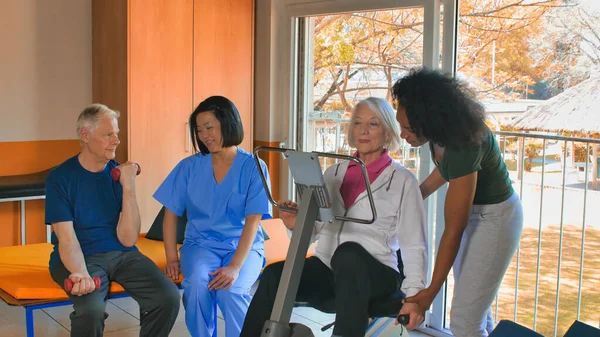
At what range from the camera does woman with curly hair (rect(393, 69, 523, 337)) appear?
7.55ft

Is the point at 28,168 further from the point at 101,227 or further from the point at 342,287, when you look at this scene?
the point at 342,287

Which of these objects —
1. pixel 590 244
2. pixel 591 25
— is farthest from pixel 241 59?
pixel 590 244

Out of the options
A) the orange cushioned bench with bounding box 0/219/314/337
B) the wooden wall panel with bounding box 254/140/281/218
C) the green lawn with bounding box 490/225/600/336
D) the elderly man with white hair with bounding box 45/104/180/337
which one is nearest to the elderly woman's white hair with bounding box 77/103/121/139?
the elderly man with white hair with bounding box 45/104/180/337

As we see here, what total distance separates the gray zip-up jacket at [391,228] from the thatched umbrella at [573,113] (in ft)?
4.58

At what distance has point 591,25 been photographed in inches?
138

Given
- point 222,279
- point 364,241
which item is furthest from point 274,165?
point 364,241

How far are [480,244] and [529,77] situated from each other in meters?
1.60

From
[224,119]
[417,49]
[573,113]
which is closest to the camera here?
[224,119]

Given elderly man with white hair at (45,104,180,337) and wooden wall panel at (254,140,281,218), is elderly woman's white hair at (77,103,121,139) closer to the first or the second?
elderly man with white hair at (45,104,180,337)

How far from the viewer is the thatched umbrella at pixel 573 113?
362cm

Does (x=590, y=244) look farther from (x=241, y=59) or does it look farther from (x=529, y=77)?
(x=241, y=59)

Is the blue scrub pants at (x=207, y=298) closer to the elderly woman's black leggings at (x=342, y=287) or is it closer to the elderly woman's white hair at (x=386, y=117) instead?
the elderly woman's black leggings at (x=342, y=287)

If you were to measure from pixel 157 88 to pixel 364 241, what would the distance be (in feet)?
7.11

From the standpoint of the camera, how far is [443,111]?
231cm
